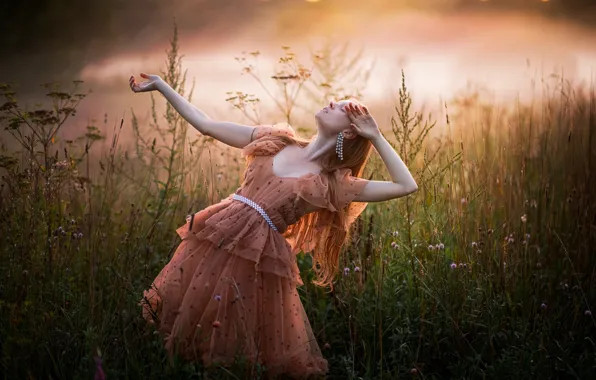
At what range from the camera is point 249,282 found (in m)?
3.04

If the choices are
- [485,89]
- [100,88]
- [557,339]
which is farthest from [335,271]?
[100,88]

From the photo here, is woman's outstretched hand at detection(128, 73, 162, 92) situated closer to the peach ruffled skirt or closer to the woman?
the woman

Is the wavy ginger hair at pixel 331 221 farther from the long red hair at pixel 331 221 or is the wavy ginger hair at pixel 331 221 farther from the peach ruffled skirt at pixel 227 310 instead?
the peach ruffled skirt at pixel 227 310

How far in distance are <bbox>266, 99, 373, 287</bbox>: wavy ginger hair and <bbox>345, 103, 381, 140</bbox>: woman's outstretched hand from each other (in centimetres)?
9

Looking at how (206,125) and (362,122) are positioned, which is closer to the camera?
(362,122)

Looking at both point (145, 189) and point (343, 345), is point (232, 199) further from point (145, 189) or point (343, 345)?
point (145, 189)

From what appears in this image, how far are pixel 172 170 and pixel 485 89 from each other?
2682 millimetres

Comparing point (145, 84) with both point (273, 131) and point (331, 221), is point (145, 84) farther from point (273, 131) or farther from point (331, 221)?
point (331, 221)

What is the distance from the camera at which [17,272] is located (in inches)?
121

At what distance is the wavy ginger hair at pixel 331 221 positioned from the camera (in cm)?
319

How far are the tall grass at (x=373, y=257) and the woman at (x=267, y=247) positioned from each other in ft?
0.54

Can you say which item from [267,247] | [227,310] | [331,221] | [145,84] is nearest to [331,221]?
[331,221]

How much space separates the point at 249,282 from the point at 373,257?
897 millimetres

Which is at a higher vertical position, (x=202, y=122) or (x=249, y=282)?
(x=202, y=122)
